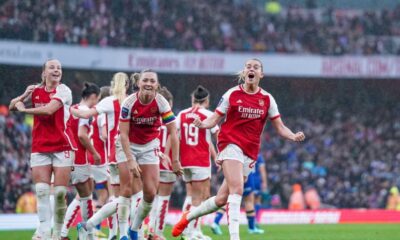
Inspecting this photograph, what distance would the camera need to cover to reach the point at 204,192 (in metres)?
15.2

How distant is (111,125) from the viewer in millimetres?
13281

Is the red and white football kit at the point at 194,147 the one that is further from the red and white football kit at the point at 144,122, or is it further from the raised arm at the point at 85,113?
the red and white football kit at the point at 144,122

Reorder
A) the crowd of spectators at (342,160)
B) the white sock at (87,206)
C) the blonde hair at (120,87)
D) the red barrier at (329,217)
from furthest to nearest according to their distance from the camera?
1. the crowd of spectators at (342,160)
2. the red barrier at (329,217)
3. the white sock at (87,206)
4. the blonde hair at (120,87)

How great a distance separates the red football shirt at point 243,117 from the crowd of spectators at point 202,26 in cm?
2030

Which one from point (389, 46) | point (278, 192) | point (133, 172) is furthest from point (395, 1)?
point (133, 172)

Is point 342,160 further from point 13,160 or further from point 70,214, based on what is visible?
point 70,214

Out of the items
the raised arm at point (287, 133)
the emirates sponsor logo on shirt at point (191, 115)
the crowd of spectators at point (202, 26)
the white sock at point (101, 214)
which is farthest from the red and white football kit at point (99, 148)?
the crowd of spectators at point (202, 26)

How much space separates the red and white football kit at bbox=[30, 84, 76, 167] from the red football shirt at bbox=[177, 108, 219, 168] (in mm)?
3892

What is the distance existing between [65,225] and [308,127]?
25278 millimetres

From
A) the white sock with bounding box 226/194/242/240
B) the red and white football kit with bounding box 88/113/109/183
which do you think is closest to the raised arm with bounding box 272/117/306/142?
the white sock with bounding box 226/194/242/240

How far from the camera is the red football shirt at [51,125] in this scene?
38.0 ft

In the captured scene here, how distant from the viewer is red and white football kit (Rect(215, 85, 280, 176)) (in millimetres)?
11820

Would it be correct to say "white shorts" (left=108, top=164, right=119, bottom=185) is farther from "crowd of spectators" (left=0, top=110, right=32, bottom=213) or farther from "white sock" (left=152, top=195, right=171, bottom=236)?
"crowd of spectators" (left=0, top=110, right=32, bottom=213)

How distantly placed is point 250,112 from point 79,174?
10.5ft
